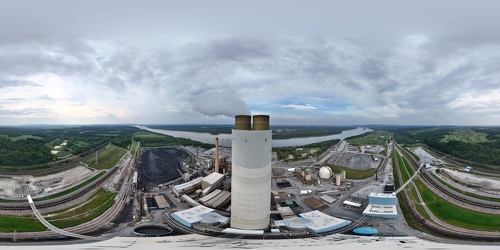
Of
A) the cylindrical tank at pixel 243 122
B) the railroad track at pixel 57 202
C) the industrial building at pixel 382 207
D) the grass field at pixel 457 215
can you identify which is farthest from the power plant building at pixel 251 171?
the railroad track at pixel 57 202

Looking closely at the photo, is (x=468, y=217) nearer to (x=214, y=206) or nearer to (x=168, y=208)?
(x=214, y=206)

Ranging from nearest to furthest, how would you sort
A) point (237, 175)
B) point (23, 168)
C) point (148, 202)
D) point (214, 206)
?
point (237, 175) → point (214, 206) → point (148, 202) → point (23, 168)

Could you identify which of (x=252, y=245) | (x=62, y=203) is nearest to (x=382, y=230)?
(x=252, y=245)

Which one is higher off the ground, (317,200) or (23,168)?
(23,168)

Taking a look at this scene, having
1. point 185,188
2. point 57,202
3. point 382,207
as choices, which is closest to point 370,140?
point 382,207

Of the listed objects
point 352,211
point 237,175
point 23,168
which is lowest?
point 352,211

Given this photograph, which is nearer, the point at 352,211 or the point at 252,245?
the point at 252,245

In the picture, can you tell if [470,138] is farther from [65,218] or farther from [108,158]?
[108,158]

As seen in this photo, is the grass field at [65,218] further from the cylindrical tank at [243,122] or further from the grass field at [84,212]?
the cylindrical tank at [243,122]
